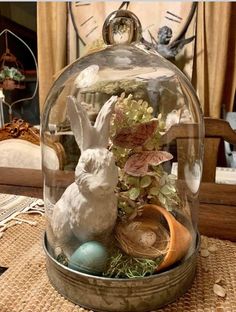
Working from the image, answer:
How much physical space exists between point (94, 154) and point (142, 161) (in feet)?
0.35

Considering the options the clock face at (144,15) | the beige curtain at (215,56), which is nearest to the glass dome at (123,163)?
the beige curtain at (215,56)

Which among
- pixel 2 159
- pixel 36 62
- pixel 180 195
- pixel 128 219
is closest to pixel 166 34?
pixel 36 62

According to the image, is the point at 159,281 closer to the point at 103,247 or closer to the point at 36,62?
the point at 103,247

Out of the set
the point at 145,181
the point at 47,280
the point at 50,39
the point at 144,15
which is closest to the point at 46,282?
the point at 47,280

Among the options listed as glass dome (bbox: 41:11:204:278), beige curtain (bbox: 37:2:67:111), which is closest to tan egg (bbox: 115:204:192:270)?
glass dome (bbox: 41:11:204:278)

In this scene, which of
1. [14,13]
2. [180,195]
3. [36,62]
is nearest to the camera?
[180,195]

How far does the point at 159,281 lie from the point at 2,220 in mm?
458

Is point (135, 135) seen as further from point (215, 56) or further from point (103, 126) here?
point (215, 56)

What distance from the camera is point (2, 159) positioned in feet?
4.52

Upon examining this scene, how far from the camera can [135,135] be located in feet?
1.73

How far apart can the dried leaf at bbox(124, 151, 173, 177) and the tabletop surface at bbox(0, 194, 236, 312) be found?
0.65 feet

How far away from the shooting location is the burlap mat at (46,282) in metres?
0.45

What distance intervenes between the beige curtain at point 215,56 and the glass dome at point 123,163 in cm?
138

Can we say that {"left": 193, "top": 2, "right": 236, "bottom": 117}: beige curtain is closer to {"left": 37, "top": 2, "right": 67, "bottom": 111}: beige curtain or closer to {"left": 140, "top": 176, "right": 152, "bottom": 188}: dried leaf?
{"left": 37, "top": 2, "right": 67, "bottom": 111}: beige curtain
